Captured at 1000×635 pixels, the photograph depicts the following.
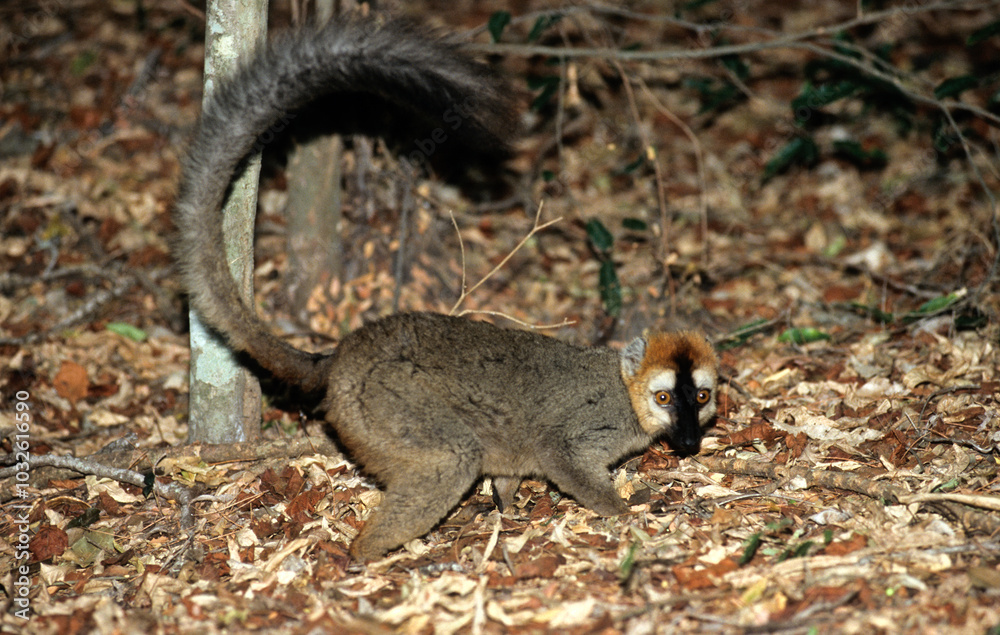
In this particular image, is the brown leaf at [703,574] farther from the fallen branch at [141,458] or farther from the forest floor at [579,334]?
the fallen branch at [141,458]

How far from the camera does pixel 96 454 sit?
5758mm

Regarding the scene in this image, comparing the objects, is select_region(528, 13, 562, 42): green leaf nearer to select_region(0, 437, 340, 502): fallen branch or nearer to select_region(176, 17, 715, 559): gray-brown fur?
select_region(176, 17, 715, 559): gray-brown fur

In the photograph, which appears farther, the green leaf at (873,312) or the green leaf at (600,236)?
the green leaf at (600,236)

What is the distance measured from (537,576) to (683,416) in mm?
1490

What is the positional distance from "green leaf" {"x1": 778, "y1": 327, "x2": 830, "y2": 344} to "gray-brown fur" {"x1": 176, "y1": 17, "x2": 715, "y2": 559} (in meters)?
1.64

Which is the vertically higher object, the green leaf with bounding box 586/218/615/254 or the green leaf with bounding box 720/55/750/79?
the green leaf with bounding box 720/55/750/79

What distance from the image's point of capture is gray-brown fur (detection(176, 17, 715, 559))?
4.75 metres

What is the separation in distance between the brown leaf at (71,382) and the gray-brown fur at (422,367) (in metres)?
2.58

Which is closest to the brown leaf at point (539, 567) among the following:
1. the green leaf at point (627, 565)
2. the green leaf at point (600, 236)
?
the green leaf at point (627, 565)

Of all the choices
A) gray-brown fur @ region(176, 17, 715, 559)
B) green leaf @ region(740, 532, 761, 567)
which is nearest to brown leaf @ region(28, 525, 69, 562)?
gray-brown fur @ region(176, 17, 715, 559)

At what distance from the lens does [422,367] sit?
514 cm

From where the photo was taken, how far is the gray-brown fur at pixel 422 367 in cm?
475

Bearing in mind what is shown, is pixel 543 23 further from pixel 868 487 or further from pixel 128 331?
pixel 868 487

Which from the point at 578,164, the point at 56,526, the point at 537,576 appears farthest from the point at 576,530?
the point at 578,164
